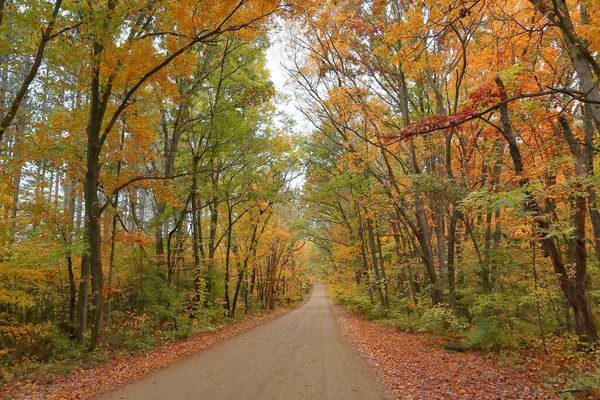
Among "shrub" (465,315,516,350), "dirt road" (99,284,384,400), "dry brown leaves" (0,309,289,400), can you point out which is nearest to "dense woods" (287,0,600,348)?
"shrub" (465,315,516,350)

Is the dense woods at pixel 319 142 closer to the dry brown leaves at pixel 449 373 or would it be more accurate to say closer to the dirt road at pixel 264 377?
the dry brown leaves at pixel 449 373

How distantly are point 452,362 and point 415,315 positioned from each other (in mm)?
6433

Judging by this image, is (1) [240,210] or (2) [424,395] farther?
(1) [240,210]

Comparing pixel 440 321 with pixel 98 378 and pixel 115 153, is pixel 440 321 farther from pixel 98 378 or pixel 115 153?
pixel 115 153

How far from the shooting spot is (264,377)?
6.84 metres

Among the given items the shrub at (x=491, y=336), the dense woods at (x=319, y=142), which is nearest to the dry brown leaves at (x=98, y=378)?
the dense woods at (x=319, y=142)

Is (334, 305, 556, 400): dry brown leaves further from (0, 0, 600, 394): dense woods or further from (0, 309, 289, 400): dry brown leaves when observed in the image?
(0, 309, 289, 400): dry brown leaves

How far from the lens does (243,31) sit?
8703mm

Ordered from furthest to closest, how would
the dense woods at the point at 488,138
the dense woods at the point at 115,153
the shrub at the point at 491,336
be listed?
1. the shrub at the point at 491,336
2. the dense woods at the point at 115,153
3. the dense woods at the point at 488,138

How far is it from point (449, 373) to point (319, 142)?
14.8 metres

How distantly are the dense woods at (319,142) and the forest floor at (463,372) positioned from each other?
2.84ft

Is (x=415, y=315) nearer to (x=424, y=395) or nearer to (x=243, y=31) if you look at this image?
(x=424, y=395)

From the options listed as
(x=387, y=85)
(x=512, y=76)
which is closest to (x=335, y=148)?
(x=387, y=85)

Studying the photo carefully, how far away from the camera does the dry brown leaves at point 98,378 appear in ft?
19.5
